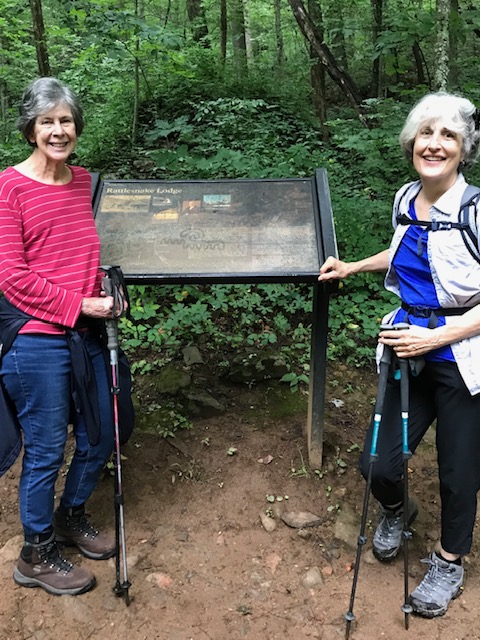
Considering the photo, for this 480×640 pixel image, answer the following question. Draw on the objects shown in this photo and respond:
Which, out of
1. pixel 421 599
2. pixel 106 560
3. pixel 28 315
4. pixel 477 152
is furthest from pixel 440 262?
pixel 106 560

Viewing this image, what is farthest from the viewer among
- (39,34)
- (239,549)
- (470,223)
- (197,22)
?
(197,22)

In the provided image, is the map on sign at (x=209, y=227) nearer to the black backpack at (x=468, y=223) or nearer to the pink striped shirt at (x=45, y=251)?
the pink striped shirt at (x=45, y=251)

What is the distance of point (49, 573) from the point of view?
9.27ft

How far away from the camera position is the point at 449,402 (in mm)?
2508

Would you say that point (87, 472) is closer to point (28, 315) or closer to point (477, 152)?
point (28, 315)

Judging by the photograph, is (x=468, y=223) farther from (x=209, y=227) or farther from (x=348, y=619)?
(x=348, y=619)

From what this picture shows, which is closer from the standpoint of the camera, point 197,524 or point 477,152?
point 477,152

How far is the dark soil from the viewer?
2.67 m

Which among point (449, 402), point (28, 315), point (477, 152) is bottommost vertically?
point (449, 402)

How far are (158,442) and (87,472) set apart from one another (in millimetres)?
1009

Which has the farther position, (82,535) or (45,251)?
(82,535)

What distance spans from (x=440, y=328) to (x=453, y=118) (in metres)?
0.94

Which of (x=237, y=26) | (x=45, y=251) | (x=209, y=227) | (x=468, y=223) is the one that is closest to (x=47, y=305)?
(x=45, y=251)

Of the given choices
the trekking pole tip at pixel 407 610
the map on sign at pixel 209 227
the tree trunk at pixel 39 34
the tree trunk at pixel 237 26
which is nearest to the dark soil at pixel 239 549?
the trekking pole tip at pixel 407 610
